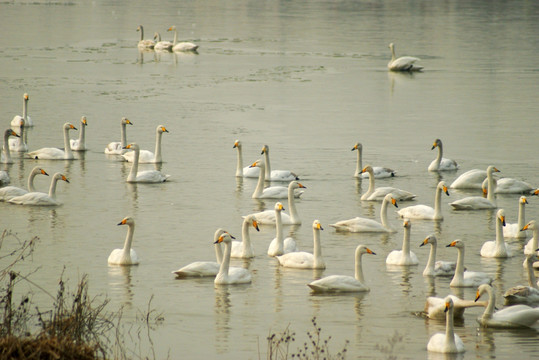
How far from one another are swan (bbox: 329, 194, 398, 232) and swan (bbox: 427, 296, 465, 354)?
5.90 meters

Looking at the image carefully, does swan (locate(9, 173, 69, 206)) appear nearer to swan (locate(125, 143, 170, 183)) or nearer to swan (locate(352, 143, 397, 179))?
swan (locate(125, 143, 170, 183))

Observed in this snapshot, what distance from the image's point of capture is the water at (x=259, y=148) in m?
13.7

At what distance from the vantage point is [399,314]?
44.7 feet

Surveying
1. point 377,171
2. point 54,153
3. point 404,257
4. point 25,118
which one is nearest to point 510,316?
point 404,257

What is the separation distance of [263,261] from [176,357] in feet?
14.9

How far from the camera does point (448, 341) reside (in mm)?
11930

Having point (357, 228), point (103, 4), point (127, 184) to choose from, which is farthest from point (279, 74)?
point (103, 4)

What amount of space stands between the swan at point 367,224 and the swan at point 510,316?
5031mm

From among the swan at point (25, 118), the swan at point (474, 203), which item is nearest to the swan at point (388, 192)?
the swan at point (474, 203)

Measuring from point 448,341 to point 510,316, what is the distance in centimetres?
147

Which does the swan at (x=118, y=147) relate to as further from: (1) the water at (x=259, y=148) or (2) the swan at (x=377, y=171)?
(2) the swan at (x=377, y=171)

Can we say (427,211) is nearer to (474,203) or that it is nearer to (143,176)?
(474,203)

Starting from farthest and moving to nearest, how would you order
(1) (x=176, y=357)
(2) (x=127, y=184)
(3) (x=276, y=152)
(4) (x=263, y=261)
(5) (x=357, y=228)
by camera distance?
1. (3) (x=276, y=152)
2. (2) (x=127, y=184)
3. (5) (x=357, y=228)
4. (4) (x=263, y=261)
5. (1) (x=176, y=357)

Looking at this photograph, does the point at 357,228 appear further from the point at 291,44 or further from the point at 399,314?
the point at 291,44
